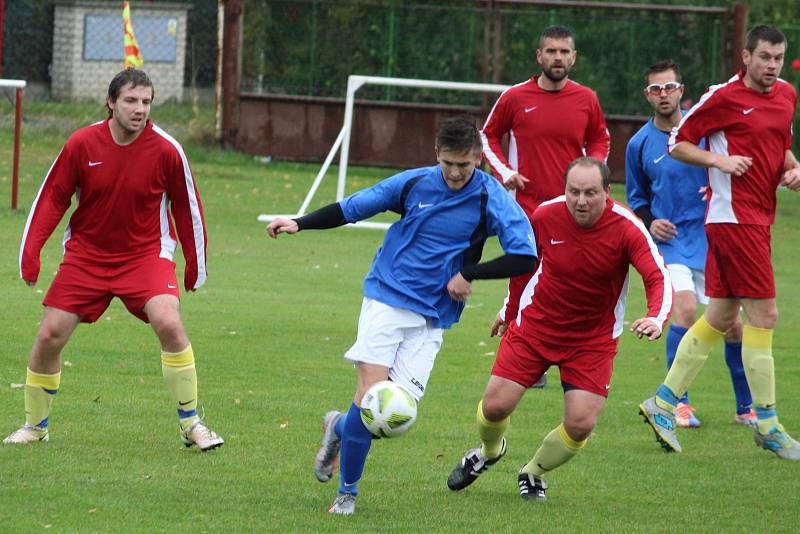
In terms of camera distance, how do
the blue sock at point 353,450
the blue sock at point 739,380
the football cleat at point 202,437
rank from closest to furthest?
the blue sock at point 353,450 → the football cleat at point 202,437 → the blue sock at point 739,380

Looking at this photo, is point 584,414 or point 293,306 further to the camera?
point 293,306

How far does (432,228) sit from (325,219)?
1.57 feet

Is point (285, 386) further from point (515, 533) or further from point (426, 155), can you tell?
point (426, 155)

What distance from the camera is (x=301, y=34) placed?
76.2ft

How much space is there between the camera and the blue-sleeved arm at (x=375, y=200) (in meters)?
6.46

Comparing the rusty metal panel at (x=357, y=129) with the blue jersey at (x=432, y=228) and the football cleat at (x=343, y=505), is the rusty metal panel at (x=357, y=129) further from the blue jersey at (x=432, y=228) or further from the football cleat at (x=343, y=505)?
the football cleat at (x=343, y=505)

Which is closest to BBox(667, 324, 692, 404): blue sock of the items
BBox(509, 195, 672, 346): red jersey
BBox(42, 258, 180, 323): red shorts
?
BBox(509, 195, 672, 346): red jersey

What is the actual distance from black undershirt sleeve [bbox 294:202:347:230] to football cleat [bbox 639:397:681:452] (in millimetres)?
2386

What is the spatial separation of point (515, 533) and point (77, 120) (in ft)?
63.3

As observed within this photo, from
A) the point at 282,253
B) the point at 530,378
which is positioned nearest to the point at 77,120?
the point at 282,253

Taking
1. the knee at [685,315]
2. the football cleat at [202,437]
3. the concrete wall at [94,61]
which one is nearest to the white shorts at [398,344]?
the football cleat at [202,437]

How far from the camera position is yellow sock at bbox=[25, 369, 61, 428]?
7.28 metres

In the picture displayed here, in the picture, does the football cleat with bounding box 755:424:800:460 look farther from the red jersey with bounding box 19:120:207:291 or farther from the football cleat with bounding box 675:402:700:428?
the red jersey with bounding box 19:120:207:291

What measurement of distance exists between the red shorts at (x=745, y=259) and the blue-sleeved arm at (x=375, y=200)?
2227 mm
